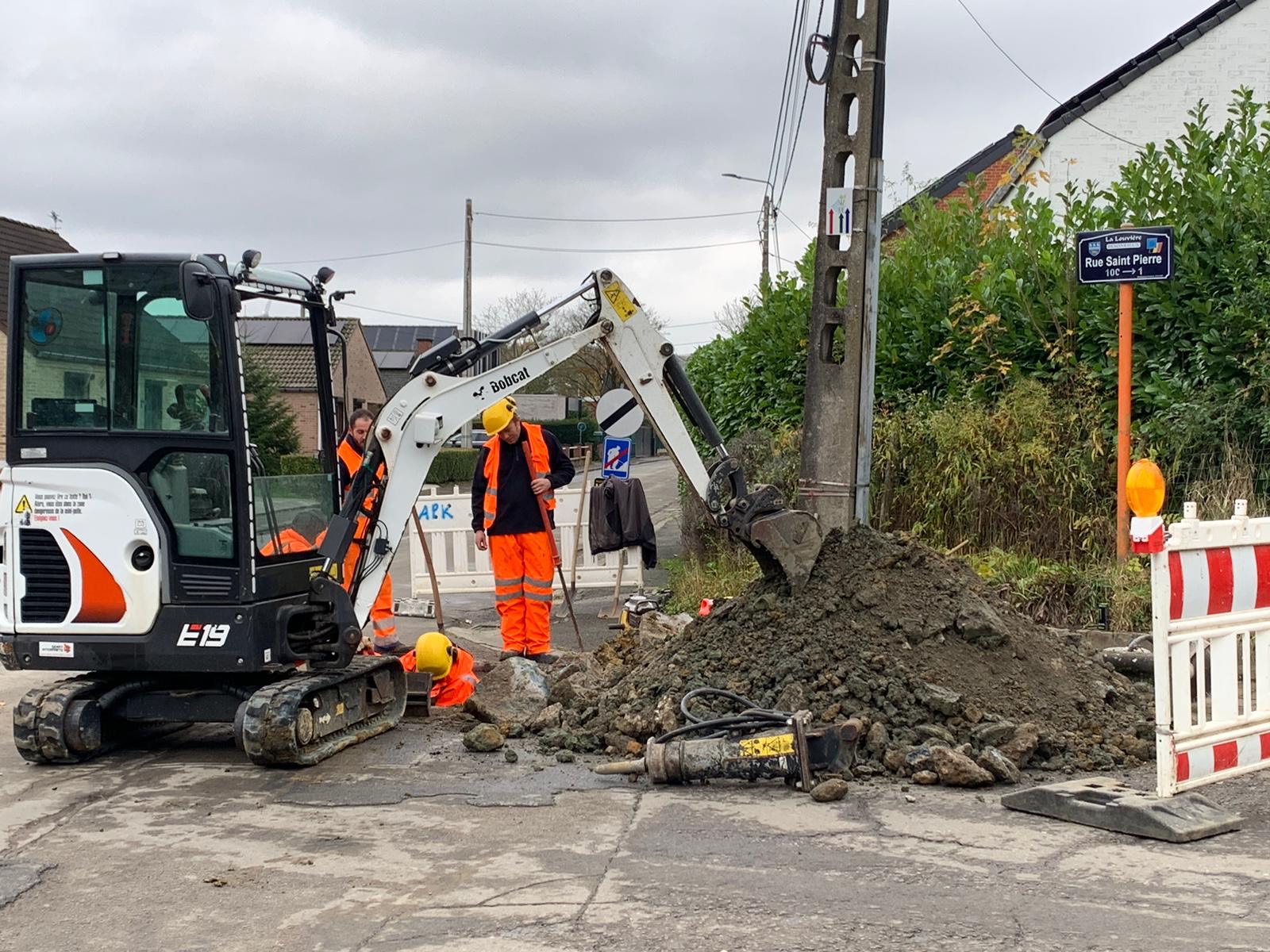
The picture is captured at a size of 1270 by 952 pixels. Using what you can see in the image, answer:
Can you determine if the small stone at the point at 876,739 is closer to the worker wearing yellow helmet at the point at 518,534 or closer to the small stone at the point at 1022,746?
the small stone at the point at 1022,746

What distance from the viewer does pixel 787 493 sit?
12.9 metres

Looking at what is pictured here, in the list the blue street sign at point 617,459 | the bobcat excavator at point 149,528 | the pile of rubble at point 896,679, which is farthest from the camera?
the blue street sign at point 617,459

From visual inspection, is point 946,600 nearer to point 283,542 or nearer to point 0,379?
point 283,542

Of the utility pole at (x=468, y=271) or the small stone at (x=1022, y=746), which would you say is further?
the utility pole at (x=468, y=271)

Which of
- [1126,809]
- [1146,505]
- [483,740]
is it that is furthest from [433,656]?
[1146,505]

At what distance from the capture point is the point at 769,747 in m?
6.41

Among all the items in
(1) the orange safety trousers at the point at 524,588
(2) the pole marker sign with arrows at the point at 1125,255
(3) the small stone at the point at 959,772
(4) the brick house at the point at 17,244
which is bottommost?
(3) the small stone at the point at 959,772

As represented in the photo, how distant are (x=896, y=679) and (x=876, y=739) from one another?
17.6 inches

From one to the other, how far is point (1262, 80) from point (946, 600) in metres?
21.3

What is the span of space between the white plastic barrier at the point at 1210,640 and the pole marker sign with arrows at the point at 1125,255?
390cm

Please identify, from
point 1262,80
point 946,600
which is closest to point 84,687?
point 946,600

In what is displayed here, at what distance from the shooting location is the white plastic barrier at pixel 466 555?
1365 cm

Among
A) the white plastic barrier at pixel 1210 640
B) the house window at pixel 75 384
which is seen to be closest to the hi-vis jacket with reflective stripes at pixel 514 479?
the house window at pixel 75 384

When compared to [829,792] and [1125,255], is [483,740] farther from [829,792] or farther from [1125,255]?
[1125,255]
